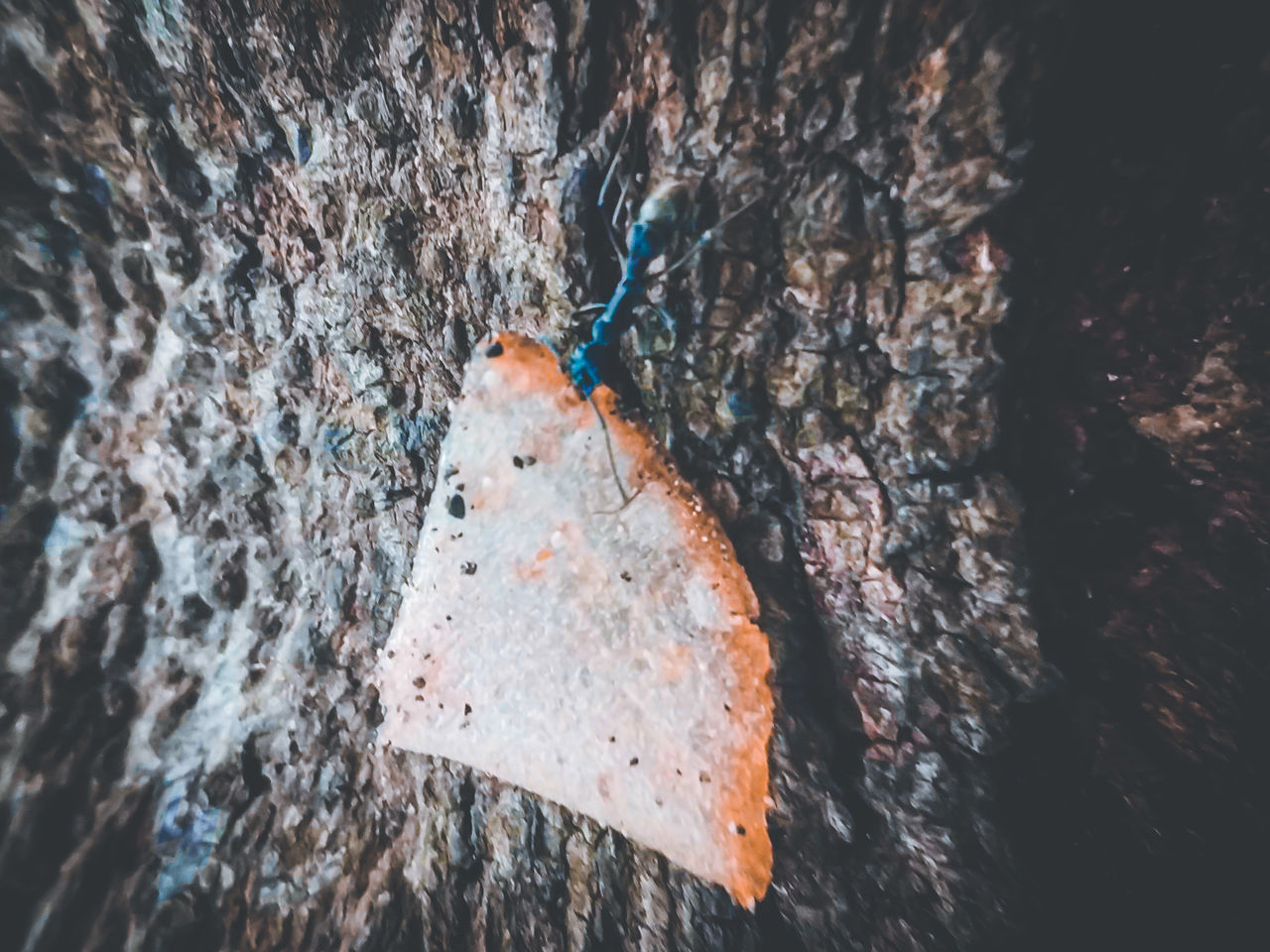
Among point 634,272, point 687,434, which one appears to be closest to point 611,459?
point 687,434

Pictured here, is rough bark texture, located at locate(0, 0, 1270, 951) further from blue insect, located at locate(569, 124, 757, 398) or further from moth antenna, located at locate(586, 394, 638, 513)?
moth antenna, located at locate(586, 394, 638, 513)

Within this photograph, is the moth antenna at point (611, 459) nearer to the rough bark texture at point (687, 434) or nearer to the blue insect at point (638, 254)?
the blue insect at point (638, 254)

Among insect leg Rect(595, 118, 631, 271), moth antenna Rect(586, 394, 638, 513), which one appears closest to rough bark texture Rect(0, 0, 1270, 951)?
insect leg Rect(595, 118, 631, 271)

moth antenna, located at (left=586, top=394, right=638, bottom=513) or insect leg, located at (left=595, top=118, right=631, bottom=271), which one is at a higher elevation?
insect leg, located at (left=595, top=118, right=631, bottom=271)

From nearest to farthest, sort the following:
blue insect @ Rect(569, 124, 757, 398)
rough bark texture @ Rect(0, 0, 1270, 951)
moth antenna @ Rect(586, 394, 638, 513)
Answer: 1. rough bark texture @ Rect(0, 0, 1270, 951)
2. blue insect @ Rect(569, 124, 757, 398)
3. moth antenna @ Rect(586, 394, 638, 513)

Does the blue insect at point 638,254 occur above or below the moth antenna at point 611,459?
above

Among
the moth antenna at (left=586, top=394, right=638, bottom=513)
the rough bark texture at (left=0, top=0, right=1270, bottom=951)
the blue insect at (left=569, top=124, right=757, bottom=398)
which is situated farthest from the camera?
the moth antenna at (left=586, top=394, right=638, bottom=513)

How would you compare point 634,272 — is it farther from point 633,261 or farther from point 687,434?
point 687,434

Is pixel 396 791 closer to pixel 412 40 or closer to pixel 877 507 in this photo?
pixel 877 507

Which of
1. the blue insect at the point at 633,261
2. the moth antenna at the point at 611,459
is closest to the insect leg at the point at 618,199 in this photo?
the blue insect at the point at 633,261
